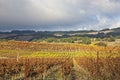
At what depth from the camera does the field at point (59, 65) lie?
1552cm

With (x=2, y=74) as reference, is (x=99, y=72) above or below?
above

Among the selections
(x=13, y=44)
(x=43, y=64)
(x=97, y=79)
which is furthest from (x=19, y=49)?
(x=97, y=79)

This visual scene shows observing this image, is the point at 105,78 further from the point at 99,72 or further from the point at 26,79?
the point at 26,79

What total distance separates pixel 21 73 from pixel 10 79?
5.70 m

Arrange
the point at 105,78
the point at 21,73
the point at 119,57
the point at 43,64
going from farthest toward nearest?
the point at 43,64 → the point at 21,73 → the point at 105,78 → the point at 119,57

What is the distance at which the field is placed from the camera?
15.5 metres

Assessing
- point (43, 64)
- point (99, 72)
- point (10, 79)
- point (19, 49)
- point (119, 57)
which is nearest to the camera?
point (119, 57)

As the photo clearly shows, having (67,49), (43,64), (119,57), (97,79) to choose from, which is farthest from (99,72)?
(67,49)

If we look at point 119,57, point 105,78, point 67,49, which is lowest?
point 67,49

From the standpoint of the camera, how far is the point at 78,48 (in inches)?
3656

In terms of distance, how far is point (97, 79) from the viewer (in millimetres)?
19047

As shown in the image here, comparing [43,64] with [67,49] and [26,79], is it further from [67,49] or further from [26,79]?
[67,49]

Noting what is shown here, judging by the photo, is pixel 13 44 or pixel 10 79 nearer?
pixel 10 79

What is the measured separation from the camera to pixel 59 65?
49.6m
